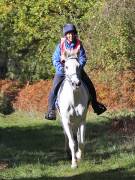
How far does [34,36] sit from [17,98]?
641 centimetres

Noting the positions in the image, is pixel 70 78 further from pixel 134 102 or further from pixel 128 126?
pixel 134 102

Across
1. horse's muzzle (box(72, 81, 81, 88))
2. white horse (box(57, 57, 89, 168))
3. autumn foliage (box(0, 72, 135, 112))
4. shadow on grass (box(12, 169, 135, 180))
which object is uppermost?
horse's muzzle (box(72, 81, 81, 88))

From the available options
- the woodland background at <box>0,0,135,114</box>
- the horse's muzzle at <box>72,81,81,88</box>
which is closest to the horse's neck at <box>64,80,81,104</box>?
the horse's muzzle at <box>72,81,81,88</box>

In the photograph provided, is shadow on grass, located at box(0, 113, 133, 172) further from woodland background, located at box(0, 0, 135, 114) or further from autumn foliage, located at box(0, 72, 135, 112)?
autumn foliage, located at box(0, 72, 135, 112)

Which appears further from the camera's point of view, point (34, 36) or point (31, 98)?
point (34, 36)

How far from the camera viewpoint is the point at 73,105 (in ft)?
37.3

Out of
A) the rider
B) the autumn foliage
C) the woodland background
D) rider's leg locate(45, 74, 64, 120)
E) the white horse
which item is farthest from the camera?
the autumn foliage

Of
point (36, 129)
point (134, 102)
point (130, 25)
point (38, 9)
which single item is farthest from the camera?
point (38, 9)

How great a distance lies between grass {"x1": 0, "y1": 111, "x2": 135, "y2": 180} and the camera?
10.6 meters

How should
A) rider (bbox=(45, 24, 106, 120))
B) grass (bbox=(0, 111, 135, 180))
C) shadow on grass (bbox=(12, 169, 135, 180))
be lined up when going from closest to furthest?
shadow on grass (bbox=(12, 169, 135, 180)), grass (bbox=(0, 111, 135, 180)), rider (bbox=(45, 24, 106, 120))

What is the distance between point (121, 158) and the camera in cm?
1165

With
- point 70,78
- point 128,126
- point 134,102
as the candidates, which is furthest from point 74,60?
point 134,102

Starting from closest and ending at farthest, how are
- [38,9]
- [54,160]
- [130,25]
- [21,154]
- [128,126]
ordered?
[54,160], [21,154], [128,126], [130,25], [38,9]

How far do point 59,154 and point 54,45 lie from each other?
2564 cm
